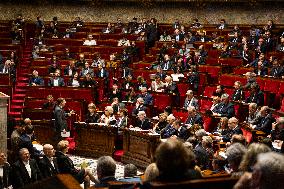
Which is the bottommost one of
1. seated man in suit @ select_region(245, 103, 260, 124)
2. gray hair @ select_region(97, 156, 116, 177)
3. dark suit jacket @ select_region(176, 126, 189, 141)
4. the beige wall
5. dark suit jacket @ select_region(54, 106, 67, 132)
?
dark suit jacket @ select_region(54, 106, 67, 132)

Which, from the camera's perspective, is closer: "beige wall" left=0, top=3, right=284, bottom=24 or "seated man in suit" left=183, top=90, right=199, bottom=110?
"seated man in suit" left=183, top=90, right=199, bottom=110

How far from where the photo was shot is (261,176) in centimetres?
214

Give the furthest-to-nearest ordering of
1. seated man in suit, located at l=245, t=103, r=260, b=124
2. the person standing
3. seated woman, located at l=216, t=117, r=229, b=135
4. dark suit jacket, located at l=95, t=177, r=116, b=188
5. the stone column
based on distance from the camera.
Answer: the person standing
seated man in suit, located at l=245, t=103, r=260, b=124
seated woman, located at l=216, t=117, r=229, b=135
the stone column
dark suit jacket, located at l=95, t=177, r=116, b=188

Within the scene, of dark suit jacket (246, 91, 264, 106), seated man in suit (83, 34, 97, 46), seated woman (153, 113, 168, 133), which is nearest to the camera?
seated woman (153, 113, 168, 133)

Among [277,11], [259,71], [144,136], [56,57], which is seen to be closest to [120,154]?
[144,136]

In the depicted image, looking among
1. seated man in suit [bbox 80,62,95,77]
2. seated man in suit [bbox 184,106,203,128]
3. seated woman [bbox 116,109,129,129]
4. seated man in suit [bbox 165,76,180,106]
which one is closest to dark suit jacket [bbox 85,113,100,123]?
seated woman [bbox 116,109,129,129]

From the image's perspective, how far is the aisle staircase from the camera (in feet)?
38.6

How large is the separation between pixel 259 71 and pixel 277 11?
5721mm

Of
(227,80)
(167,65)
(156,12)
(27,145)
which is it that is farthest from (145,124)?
(156,12)

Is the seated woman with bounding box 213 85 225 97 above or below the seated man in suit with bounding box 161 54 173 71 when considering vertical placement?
below

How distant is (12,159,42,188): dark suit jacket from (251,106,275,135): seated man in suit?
3609mm

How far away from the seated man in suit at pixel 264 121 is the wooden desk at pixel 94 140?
251cm

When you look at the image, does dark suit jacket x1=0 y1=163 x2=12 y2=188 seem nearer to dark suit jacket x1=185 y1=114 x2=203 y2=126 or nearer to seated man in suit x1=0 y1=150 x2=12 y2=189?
seated man in suit x1=0 y1=150 x2=12 y2=189

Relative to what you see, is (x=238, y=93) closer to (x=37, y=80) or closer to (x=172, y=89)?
(x=172, y=89)
